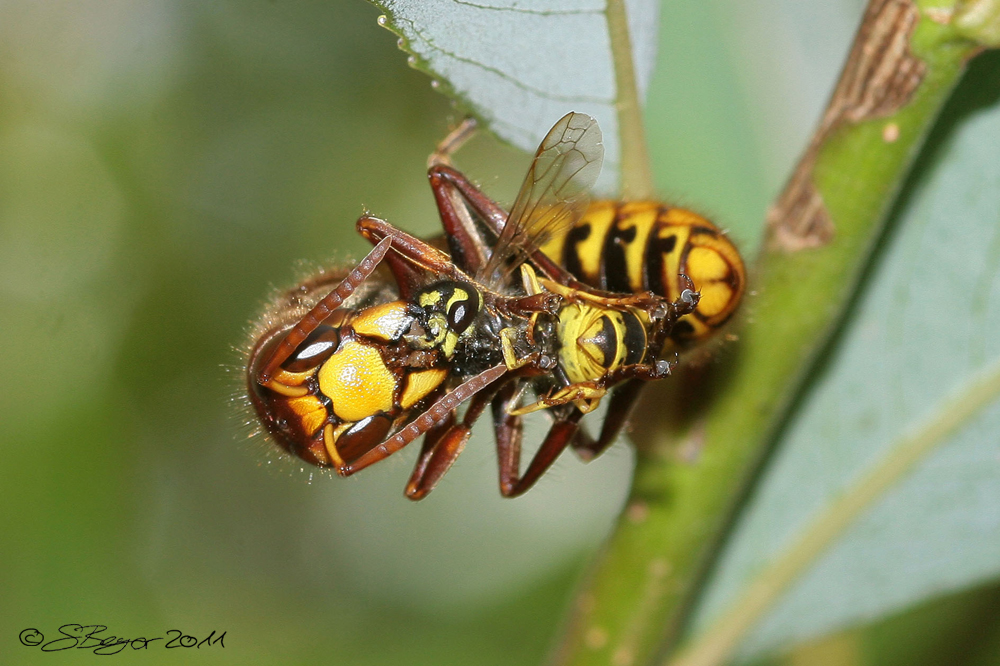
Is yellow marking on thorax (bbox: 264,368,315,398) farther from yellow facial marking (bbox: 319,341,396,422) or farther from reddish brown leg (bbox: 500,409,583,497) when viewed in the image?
reddish brown leg (bbox: 500,409,583,497)

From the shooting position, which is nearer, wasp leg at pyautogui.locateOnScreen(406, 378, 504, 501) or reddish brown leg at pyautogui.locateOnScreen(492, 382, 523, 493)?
wasp leg at pyautogui.locateOnScreen(406, 378, 504, 501)

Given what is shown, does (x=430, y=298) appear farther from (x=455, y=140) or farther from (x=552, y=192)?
(x=455, y=140)

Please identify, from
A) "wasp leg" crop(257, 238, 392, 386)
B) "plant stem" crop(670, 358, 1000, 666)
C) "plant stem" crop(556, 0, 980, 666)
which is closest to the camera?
"plant stem" crop(556, 0, 980, 666)

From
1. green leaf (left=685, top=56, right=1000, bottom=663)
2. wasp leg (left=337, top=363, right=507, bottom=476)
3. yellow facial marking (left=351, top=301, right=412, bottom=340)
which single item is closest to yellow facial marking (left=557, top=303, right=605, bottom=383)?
wasp leg (left=337, top=363, right=507, bottom=476)

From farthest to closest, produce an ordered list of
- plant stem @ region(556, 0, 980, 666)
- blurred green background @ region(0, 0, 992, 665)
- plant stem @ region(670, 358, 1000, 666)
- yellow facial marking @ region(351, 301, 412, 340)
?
1. blurred green background @ region(0, 0, 992, 665)
2. plant stem @ region(670, 358, 1000, 666)
3. yellow facial marking @ region(351, 301, 412, 340)
4. plant stem @ region(556, 0, 980, 666)

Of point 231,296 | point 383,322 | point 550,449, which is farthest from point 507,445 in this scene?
point 231,296

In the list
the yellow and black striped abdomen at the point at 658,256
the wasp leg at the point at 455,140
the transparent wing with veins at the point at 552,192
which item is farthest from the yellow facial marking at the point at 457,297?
the wasp leg at the point at 455,140

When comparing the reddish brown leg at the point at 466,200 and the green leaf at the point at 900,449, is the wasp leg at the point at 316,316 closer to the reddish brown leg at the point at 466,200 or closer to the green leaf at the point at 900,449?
the reddish brown leg at the point at 466,200

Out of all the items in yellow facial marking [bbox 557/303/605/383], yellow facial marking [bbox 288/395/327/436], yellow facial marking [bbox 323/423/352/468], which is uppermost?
yellow facial marking [bbox 288/395/327/436]
